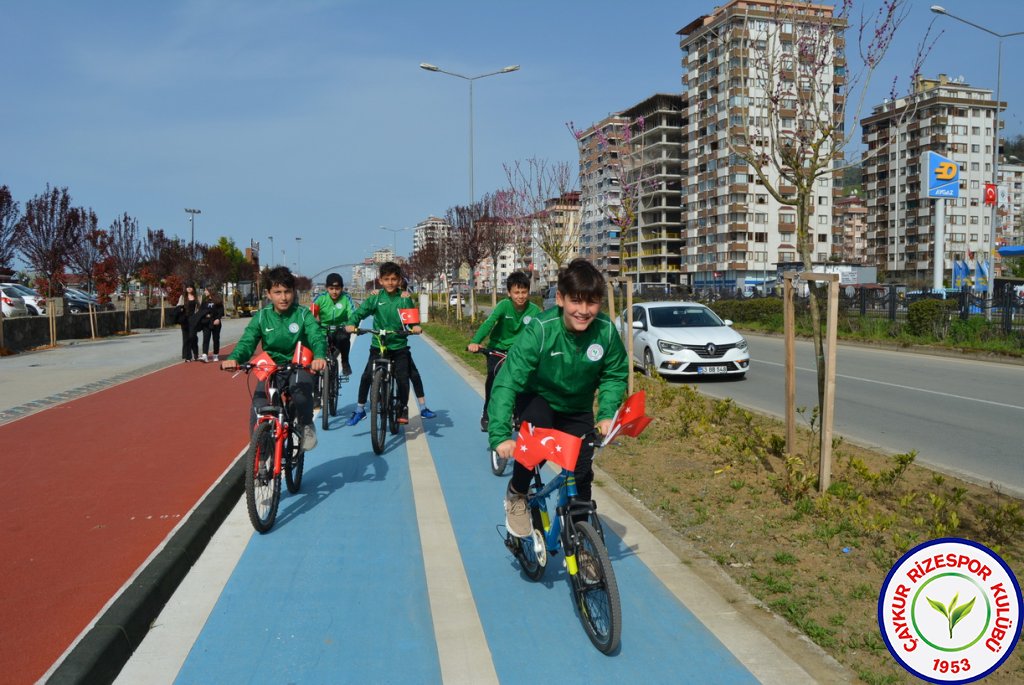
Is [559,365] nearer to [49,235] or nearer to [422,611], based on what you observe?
[422,611]

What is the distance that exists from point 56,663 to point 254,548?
6.26 ft

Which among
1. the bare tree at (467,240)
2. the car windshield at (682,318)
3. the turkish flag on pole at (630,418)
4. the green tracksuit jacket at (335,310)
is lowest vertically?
the turkish flag on pole at (630,418)

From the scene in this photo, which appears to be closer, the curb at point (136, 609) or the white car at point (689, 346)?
the curb at point (136, 609)

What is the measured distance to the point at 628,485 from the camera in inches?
273

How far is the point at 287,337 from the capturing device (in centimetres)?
654

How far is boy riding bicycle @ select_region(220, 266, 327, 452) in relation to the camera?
6.36m

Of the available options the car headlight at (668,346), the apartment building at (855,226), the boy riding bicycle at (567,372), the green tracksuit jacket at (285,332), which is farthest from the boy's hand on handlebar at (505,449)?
the apartment building at (855,226)

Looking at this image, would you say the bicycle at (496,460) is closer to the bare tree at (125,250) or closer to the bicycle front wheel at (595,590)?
the bicycle front wheel at (595,590)

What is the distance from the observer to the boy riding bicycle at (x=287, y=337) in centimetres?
636

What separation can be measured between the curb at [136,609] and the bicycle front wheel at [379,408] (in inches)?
95.1

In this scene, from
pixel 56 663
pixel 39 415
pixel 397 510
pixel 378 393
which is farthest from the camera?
pixel 39 415

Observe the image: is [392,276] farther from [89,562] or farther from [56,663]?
[56,663]

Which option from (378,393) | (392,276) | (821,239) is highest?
(821,239)

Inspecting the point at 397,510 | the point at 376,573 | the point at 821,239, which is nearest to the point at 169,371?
the point at 397,510
